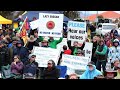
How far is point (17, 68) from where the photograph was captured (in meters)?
6.39

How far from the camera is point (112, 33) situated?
20.9 feet

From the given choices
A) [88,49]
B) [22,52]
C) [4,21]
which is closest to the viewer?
[4,21]

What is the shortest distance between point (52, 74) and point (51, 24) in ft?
3.97

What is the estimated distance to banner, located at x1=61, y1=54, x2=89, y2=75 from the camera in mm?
6387

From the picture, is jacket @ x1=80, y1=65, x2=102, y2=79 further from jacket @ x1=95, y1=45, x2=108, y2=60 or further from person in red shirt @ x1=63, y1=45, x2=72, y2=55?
person in red shirt @ x1=63, y1=45, x2=72, y2=55

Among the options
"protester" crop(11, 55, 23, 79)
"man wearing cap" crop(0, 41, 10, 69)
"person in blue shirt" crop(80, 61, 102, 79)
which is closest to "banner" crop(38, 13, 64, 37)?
"protester" crop(11, 55, 23, 79)

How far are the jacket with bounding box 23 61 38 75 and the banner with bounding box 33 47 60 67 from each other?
12cm

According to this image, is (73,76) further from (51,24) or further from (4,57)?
(4,57)

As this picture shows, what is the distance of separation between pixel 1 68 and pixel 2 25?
3.38 feet

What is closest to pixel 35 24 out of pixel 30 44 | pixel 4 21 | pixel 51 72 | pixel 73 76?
pixel 30 44

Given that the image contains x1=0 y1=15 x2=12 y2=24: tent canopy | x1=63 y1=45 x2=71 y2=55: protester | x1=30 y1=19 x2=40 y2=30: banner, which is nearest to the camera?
x1=0 y1=15 x2=12 y2=24: tent canopy
